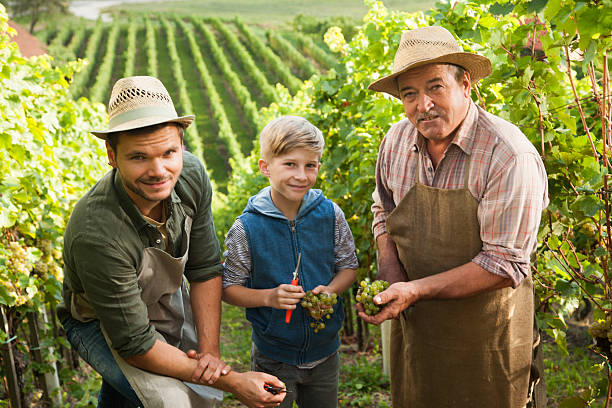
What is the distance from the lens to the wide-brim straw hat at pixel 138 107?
160cm

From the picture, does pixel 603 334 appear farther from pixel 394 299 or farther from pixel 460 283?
pixel 394 299

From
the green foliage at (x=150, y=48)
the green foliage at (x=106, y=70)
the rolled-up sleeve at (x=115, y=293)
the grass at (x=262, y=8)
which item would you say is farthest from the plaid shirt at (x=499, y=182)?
the green foliage at (x=150, y=48)

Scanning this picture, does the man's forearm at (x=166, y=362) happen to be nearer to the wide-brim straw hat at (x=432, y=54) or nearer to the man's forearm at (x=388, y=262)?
the man's forearm at (x=388, y=262)

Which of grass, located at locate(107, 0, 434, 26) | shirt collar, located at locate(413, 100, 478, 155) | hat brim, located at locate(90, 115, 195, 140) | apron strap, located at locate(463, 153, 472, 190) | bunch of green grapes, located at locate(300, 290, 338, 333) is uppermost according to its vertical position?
grass, located at locate(107, 0, 434, 26)

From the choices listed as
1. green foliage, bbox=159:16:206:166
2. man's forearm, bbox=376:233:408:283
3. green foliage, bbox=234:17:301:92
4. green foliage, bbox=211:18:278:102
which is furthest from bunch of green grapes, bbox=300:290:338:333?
green foliage, bbox=234:17:301:92

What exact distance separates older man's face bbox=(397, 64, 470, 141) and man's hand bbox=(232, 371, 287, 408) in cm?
103

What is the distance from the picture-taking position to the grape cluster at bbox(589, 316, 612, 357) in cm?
190

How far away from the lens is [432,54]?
1.78m

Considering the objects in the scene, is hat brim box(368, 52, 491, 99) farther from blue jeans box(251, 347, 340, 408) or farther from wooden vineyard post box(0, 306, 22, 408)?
wooden vineyard post box(0, 306, 22, 408)

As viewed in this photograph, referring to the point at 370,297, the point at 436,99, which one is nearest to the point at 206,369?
the point at 370,297

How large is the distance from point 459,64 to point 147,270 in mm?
1289

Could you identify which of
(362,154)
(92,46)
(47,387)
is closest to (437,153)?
(362,154)

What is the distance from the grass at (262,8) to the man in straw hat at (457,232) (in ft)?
75.8

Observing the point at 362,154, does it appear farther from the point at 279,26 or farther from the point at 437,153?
the point at 279,26
